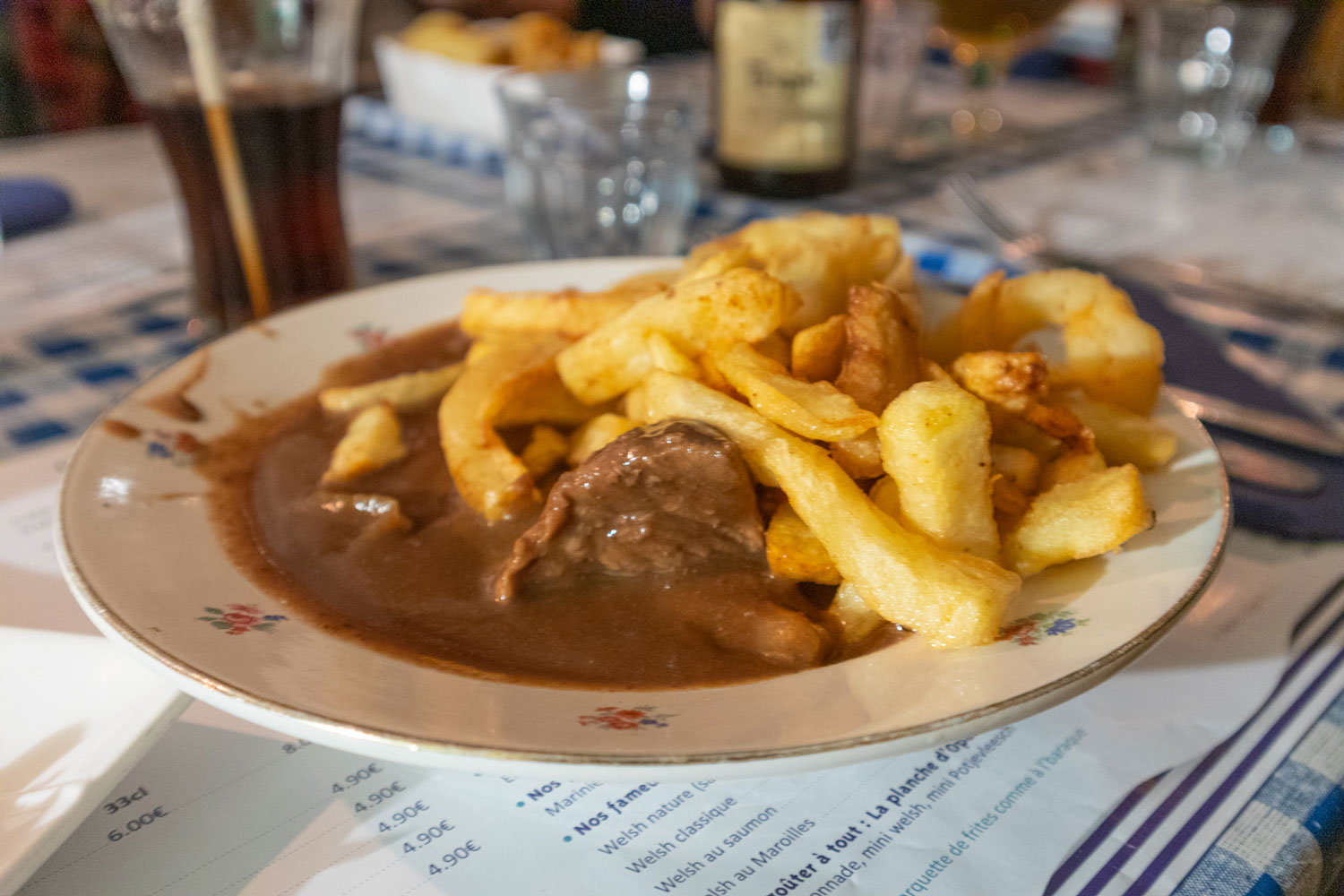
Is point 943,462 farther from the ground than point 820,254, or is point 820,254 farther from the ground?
point 820,254

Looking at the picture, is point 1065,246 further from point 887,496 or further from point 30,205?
point 30,205

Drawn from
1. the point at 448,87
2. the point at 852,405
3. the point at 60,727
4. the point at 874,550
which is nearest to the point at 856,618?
the point at 874,550

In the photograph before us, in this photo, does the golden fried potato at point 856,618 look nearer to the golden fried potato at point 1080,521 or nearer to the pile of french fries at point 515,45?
the golden fried potato at point 1080,521

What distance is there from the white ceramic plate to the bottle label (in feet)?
5.33

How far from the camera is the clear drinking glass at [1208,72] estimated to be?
116 inches

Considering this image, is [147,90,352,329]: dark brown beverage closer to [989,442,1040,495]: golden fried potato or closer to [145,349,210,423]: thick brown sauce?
[145,349,210,423]: thick brown sauce

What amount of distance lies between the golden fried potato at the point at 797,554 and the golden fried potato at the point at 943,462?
92mm

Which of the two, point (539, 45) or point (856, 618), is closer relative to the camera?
point (856, 618)

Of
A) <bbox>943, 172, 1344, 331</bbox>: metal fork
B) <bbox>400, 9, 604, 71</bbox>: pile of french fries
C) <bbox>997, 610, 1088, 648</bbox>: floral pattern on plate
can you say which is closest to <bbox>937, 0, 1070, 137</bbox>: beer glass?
<bbox>943, 172, 1344, 331</bbox>: metal fork

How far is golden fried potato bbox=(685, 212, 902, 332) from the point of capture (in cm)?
121

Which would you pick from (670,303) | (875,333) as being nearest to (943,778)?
(875,333)

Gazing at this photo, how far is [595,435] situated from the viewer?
3.97 ft

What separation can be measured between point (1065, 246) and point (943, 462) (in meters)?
1.88

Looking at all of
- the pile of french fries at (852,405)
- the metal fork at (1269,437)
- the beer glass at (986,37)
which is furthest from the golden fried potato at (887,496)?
the beer glass at (986,37)
